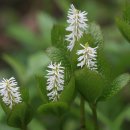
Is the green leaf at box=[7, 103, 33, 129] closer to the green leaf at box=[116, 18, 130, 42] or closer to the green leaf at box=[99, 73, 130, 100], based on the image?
the green leaf at box=[99, 73, 130, 100]

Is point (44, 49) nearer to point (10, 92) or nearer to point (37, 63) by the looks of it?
point (37, 63)

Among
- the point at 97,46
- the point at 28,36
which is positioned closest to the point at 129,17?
the point at 97,46

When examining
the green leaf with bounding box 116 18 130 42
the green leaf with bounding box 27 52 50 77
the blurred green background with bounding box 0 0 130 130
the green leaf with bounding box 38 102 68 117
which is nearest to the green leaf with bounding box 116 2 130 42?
the green leaf with bounding box 116 18 130 42

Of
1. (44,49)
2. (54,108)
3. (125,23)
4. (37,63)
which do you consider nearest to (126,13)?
(125,23)

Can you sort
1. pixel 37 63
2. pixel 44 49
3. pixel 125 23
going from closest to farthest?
pixel 125 23, pixel 37 63, pixel 44 49

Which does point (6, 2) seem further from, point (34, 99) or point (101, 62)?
point (101, 62)

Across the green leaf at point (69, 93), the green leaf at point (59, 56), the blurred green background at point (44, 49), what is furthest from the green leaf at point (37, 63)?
the green leaf at point (69, 93)
